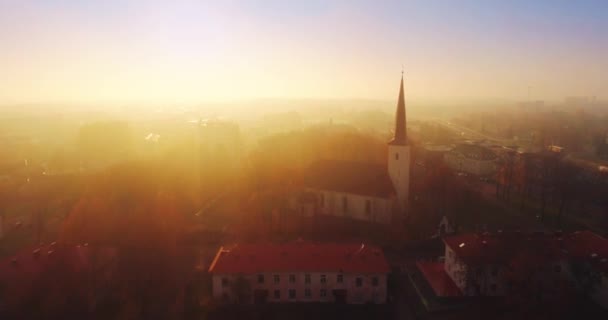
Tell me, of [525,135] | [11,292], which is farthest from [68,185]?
Result: [525,135]

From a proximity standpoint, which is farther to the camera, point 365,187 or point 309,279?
point 365,187

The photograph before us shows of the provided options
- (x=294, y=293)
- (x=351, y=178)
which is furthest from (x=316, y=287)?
(x=351, y=178)

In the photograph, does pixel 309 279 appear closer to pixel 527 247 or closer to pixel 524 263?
pixel 524 263

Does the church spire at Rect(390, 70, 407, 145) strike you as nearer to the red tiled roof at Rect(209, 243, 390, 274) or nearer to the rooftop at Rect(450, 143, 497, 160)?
the red tiled roof at Rect(209, 243, 390, 274)

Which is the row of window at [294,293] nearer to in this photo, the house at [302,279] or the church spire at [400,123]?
the house at [302,279]

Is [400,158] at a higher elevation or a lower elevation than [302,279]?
higher

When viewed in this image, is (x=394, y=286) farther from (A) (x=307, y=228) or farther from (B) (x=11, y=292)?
(B) (x=11, y=292)
